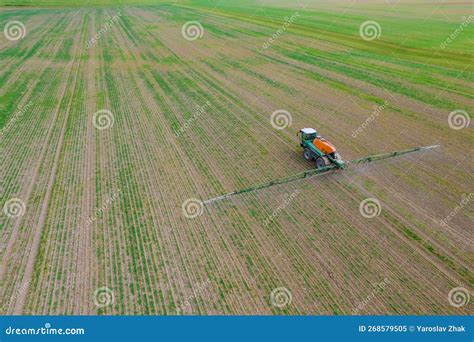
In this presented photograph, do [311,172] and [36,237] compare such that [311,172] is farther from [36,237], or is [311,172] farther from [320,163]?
[36,237]

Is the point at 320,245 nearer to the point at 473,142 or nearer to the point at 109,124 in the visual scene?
the point at 473,142

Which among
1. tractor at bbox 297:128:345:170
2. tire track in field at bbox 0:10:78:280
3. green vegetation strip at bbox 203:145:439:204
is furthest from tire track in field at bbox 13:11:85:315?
tractor at bbox 297:128:345:170

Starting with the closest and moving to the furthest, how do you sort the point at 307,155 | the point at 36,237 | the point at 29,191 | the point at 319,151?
the point at 36,237
the point at 29,191
the point at 319,151
the point at 307,155

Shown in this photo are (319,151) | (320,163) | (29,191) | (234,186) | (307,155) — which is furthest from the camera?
(307,155)

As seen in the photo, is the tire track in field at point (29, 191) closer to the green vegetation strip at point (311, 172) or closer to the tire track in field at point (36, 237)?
the tire track in field at point (36, 237)

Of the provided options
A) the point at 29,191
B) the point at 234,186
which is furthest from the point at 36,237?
the point at 234,186

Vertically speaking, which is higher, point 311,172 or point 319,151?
point 319,151

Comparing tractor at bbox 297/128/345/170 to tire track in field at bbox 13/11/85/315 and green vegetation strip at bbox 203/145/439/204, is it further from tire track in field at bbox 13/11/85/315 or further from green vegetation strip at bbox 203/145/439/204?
tire track in field at bbox 13/11/85/315

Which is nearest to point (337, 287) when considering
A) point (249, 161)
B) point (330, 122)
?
point (249, 161)
